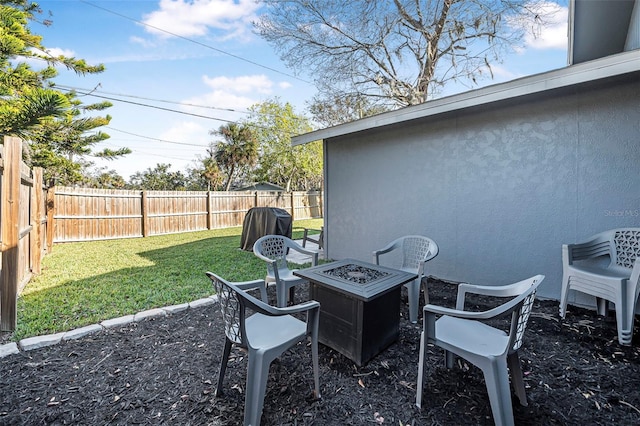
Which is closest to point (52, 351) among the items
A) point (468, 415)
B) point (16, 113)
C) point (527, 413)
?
point (468, 415)

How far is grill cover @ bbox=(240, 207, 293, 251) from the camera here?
682 centimetres

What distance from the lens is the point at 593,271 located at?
2.78 m

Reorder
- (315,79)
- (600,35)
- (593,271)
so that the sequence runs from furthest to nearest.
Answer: (315,79), (600,35), (593,271)

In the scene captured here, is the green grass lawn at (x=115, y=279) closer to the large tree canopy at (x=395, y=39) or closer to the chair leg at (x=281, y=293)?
the chair leg at (x=281, y=293)

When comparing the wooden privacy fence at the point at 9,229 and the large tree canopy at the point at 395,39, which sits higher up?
the large tree canopy at the point at 395,39

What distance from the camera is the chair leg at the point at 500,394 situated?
1.46 m

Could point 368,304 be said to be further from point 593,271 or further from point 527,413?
point 593,271

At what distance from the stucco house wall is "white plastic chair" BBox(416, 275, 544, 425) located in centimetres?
220

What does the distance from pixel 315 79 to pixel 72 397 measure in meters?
→ 9.84

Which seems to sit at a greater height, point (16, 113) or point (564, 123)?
point (16, 113)

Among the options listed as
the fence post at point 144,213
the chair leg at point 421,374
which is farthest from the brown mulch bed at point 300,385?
the fence post at point 144,213

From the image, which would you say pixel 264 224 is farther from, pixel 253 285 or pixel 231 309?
pixel 231 309

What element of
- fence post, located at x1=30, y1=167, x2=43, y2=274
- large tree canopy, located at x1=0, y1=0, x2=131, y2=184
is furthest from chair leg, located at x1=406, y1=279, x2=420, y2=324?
fence post, located at x1=30, y1=167, x2=43, y2=274

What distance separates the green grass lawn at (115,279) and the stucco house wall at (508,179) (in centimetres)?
281
